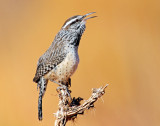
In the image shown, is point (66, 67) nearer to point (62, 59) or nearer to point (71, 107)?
point (62, 59)

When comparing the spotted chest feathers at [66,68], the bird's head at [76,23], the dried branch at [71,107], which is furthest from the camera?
the bird's head at [76,23]

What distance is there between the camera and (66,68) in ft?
12.4

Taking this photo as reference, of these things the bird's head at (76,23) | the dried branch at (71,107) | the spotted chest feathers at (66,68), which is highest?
the bird's head at (76,23)

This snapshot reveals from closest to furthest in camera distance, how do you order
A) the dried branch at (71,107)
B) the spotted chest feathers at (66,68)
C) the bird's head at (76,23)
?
the dried branch at (71,107), the spotted chest feathers at (66,68), the bird's head at (76,23)

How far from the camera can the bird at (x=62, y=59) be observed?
3788 mm

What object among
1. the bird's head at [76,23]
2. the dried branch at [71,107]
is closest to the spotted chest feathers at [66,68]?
the bird's head at [76,23]

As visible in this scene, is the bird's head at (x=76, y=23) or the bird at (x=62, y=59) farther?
the bird's head at (x=76, y=23)

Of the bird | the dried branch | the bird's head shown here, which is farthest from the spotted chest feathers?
the dried branch

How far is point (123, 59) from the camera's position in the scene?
24.4 feet

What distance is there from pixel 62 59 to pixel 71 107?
1035 mm

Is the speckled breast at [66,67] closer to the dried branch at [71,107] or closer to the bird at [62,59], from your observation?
the bird at [62,59]

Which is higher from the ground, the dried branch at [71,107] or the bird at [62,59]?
the bird at [62,59]

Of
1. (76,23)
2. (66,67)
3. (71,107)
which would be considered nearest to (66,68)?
(66,67)

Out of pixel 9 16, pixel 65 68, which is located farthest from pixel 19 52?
pixel 65 68
